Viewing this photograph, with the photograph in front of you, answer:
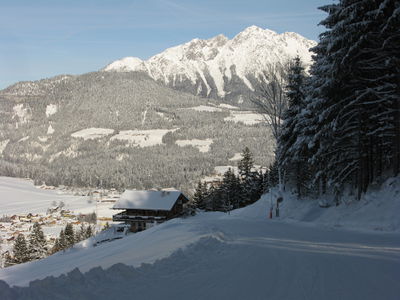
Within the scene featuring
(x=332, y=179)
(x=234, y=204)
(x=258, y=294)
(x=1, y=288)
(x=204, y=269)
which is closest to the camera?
(x=1, y=288)

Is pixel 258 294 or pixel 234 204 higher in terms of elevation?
pixel 258 294

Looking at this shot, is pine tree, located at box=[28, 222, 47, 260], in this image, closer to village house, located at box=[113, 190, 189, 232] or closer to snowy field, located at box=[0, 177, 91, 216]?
village house, located at box=[113, 190, 189, 232]

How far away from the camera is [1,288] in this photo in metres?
5.03

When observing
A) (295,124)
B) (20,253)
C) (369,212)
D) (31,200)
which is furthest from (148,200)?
(31,200)

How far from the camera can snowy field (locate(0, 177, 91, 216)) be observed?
156875 millimetres

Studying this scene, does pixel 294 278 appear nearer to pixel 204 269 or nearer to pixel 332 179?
pixel 204 269

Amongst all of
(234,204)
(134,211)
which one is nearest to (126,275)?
(134,211)

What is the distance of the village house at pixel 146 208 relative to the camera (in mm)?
49062

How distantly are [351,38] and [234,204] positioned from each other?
44.9 metres

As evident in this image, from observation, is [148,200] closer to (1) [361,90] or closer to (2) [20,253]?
(2) [20,253]

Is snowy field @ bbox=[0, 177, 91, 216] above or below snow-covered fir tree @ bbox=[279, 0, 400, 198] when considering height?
below

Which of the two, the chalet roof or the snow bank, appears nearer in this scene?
the snow bank

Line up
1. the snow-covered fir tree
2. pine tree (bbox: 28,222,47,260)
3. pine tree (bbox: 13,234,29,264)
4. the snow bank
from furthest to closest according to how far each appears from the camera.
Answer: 1. pine tree (bbox: 28,222,47,260)
2. pine tree (bbox: 13,234,29,264)
3. the snow-covered fir tree
4. the snow bank

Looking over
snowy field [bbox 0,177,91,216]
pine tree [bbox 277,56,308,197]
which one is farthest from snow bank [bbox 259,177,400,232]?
snowy field [bbox 0,177,91,216]
